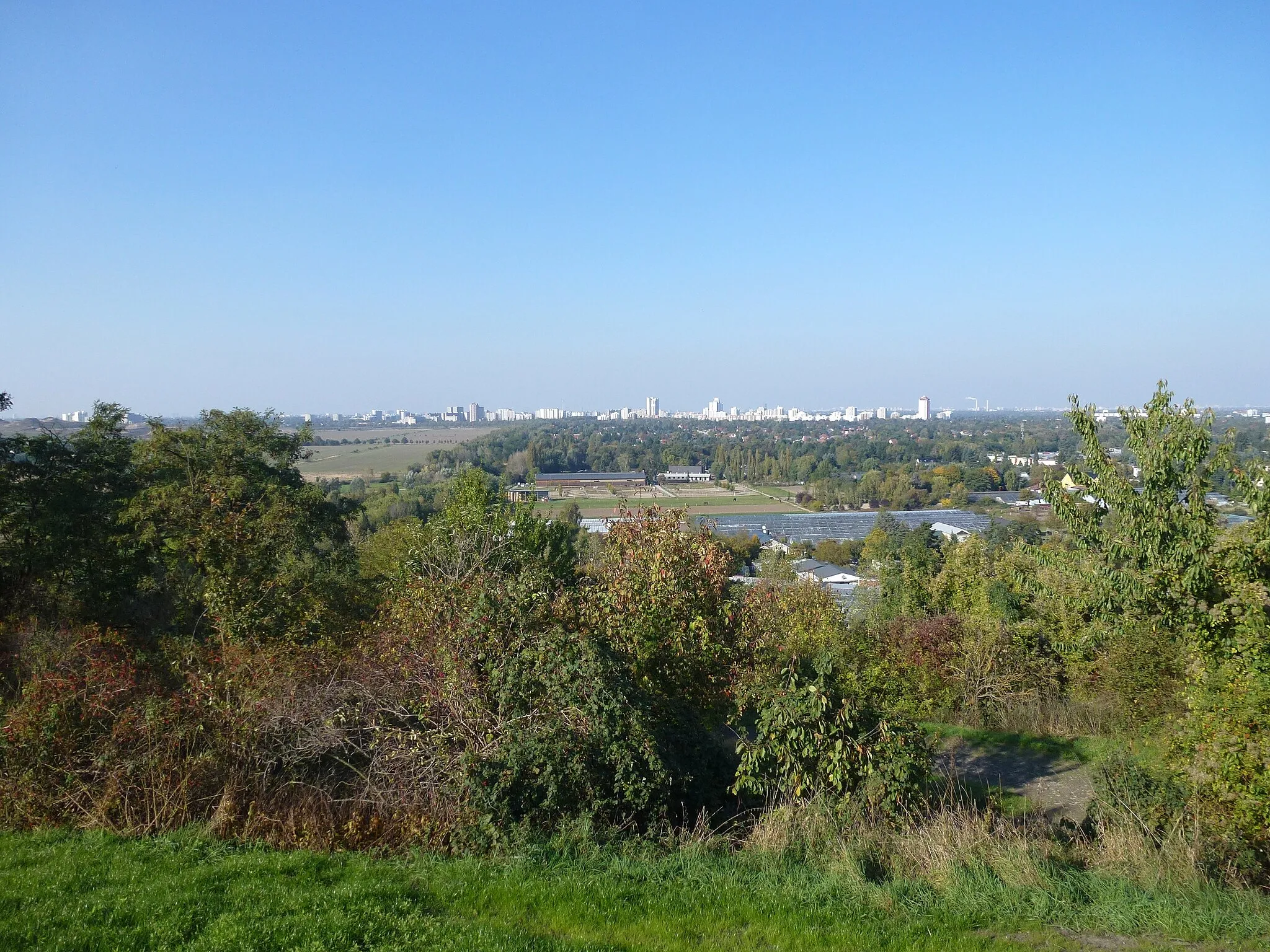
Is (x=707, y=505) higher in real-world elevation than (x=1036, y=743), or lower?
higher

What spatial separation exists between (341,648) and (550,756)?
4411mm

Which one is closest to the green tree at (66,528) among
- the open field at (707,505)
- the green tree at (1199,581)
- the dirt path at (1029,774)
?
the dirt path at (1029,774)

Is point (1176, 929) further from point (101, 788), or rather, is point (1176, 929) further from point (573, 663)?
point (101, 788)

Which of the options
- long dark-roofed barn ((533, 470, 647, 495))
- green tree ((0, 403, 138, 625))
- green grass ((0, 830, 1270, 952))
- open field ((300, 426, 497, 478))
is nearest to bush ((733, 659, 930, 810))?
green grass ((0, 830, 1270, 952))

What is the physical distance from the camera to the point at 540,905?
505cm

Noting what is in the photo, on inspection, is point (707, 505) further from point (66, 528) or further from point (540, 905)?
point (540, 905)

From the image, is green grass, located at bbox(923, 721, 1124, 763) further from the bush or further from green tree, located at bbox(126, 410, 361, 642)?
green tree, located at bbox(126, 410, 361, 642)

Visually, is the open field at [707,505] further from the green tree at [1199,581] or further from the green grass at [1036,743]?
the green tree at [1199,581]

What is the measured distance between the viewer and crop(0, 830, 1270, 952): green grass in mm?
4539

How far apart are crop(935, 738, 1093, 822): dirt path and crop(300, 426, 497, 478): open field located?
26.8 metres

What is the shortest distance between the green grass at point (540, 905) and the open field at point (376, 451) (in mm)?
28454

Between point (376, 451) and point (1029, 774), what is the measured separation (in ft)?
294

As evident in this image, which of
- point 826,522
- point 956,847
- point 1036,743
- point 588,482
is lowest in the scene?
point 826,522

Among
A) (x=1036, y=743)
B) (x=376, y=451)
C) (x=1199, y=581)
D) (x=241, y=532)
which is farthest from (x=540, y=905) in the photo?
(x=376, y=451)
